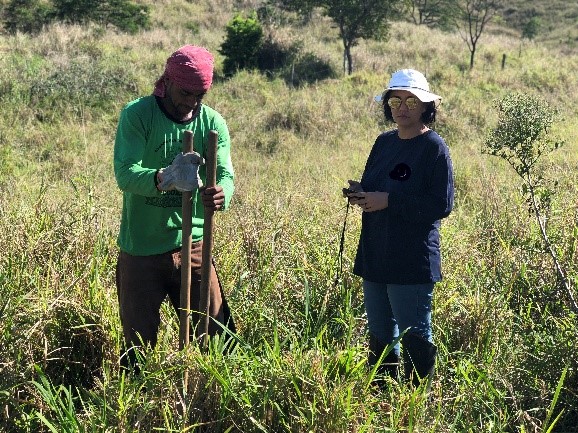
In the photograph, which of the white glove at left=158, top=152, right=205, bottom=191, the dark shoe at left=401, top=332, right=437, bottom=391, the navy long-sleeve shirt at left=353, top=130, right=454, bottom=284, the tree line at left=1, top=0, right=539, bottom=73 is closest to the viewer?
the white glove at left=158, top=152, right=205, bottom=191

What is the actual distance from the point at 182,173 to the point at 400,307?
3.32ft

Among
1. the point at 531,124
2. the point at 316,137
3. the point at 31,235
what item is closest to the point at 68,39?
the point at 316,137

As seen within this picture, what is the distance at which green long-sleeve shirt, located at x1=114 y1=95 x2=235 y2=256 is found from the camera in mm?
2240

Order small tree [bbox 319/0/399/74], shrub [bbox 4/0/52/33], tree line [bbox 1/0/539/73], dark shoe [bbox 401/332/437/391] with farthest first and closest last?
shrub [bbox 4/0/52/33] < small tree [bbox 319/0/399/74] < tree line [bbox 1/0/539/73] < dark shoe [bbox 401/332/437/391]

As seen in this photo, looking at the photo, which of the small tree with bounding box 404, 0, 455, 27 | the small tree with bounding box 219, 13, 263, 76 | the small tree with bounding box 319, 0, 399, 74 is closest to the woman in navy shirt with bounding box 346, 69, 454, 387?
the small tree with bounding box 219, 13, 263, 76

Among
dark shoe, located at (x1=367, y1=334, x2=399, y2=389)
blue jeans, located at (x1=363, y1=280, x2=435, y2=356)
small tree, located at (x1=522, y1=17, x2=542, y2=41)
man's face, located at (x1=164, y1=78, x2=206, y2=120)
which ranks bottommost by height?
dark shoe, located at (x1=367, y1=334, x2=399, y2=389)

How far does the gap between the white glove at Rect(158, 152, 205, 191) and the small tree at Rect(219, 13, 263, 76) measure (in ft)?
41.8

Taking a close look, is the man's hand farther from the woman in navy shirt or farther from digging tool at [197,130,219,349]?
the woman in navy shirt

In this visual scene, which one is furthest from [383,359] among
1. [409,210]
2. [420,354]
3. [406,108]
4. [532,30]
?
[532,30]

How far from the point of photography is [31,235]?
10.8ft

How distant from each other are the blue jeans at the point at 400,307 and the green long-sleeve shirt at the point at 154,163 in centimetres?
74

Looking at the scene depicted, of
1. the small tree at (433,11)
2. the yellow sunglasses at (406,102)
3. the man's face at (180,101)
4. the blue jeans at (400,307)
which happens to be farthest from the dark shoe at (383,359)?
the small tree at (433,11)

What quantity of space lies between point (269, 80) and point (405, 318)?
38.8 ft

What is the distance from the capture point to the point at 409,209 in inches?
91.4
